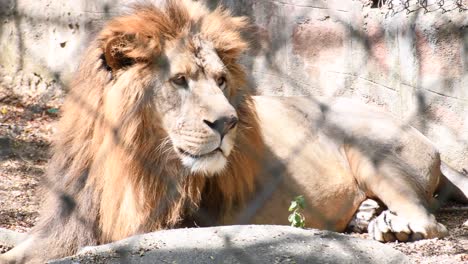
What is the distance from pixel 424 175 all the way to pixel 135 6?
1.23m

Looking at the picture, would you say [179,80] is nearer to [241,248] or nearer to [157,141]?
[157,141]

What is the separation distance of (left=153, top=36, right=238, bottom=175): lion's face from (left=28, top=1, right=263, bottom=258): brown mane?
A: 0.04m

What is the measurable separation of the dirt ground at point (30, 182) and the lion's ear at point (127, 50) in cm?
68

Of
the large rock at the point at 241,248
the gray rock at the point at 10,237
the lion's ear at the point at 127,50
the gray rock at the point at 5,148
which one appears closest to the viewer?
the large rock at the point at 241,248

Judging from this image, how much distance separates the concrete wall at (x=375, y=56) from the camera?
126 inches

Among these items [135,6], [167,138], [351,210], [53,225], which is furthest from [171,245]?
[351,210]

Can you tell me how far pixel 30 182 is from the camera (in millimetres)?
3527

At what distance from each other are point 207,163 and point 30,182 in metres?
1.34

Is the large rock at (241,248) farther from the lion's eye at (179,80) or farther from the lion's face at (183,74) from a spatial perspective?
the lion's eye at (179,80)

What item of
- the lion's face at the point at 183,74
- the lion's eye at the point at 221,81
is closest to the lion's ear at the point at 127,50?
the lion's face at the point at 183,74

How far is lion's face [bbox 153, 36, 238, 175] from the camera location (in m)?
2.40

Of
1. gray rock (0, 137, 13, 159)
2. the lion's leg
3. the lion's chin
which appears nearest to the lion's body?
the lion's leg

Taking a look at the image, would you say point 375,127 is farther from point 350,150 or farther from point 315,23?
point 315,23

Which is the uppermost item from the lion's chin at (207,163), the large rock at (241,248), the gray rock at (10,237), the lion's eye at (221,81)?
the lion's eye at (221,81)
